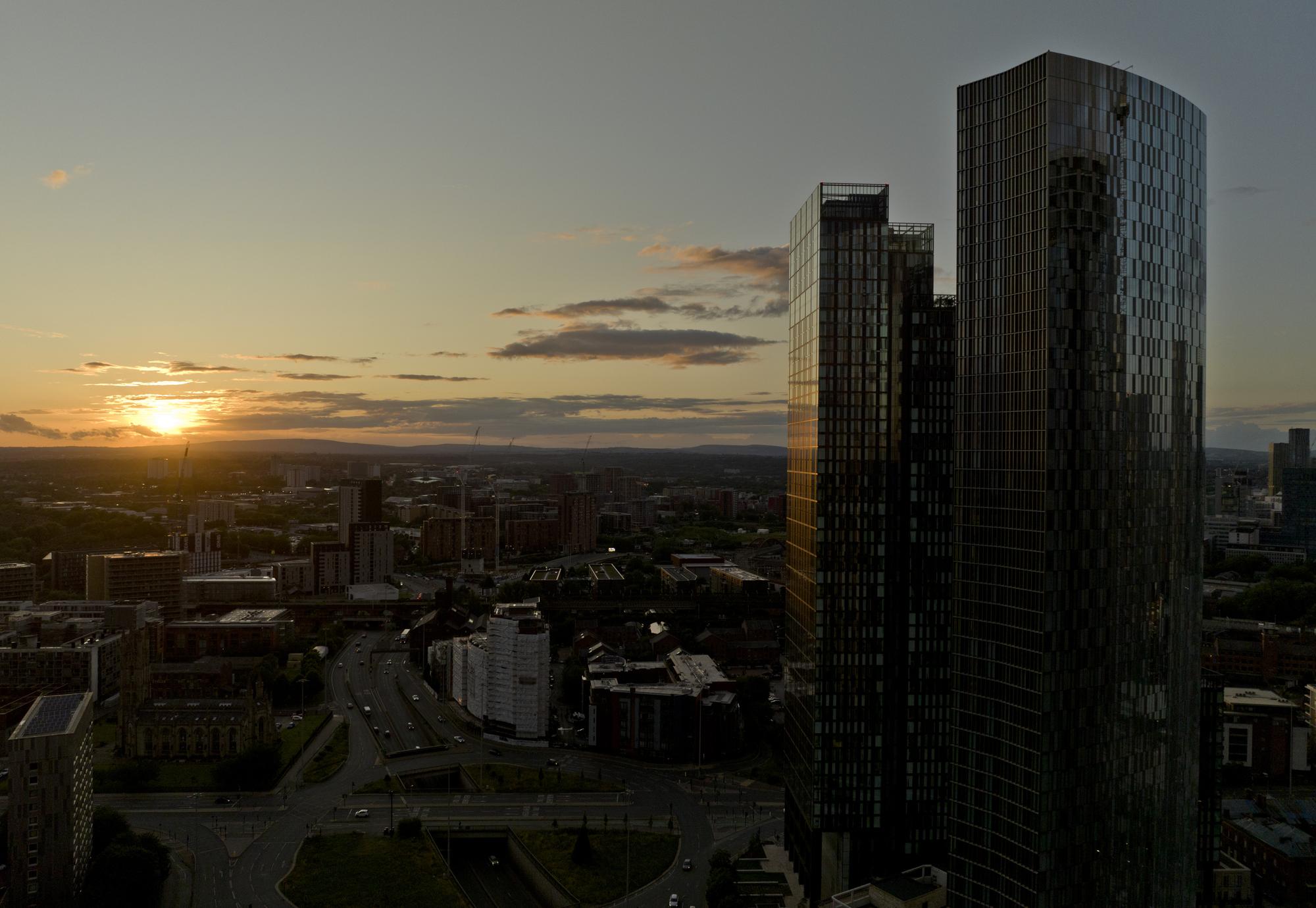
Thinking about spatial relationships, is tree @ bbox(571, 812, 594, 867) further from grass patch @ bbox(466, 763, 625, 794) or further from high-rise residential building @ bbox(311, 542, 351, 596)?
high-rise residential building @ bbox(311, 542, 351, 596)

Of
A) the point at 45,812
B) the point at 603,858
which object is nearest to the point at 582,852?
the point at 603,858

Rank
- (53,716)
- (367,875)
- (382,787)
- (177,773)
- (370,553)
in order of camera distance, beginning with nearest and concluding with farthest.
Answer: (53,716) < (367,875) < (382,787) < (177,773) < (370,553)

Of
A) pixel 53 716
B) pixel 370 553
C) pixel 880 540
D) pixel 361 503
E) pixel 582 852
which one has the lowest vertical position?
pixel 582 852

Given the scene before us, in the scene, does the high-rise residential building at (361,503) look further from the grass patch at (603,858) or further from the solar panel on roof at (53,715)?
the grass patch at (603,858)

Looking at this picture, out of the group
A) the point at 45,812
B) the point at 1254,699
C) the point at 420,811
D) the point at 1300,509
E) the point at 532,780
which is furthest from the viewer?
the point at 1300,509

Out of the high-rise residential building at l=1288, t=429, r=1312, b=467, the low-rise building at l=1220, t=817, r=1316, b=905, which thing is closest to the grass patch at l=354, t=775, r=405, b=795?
the low-rise building at l=1220, t=817, r=1316, b=905

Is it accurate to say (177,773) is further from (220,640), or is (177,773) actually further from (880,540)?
(880,540)

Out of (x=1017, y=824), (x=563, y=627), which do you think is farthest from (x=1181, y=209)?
(x=563, y=627)
